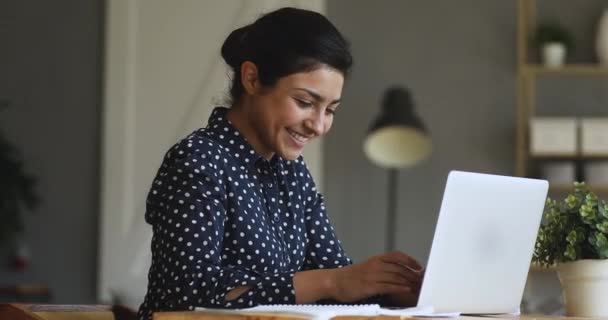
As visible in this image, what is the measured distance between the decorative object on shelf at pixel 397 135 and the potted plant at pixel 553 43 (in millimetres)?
709

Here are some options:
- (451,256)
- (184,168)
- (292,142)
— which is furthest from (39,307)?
(451,256)

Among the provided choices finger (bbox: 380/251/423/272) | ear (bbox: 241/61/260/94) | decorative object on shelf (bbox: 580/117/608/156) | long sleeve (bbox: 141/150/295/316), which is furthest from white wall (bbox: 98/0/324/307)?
finger (bbox: 380/251/423/272)

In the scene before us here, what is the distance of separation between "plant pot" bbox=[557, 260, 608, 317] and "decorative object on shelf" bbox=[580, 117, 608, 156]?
143 inches

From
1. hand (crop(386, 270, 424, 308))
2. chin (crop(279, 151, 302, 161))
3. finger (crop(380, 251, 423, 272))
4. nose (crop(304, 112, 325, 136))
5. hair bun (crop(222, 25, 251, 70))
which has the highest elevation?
hair bun (crop(222, 25, 251, 70))

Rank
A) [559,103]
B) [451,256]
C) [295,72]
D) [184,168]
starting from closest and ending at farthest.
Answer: [451,256], [184,168], [295,72], [559,103]

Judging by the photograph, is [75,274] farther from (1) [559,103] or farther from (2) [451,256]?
Result: (2) [451,256]

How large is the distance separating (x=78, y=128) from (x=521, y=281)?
443 cm

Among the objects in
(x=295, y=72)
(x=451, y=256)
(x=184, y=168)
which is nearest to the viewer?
(x=451, y=256)

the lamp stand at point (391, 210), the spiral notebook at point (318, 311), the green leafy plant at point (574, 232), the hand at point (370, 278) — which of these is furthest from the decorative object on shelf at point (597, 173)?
the spiral notebook at point (318, 311)

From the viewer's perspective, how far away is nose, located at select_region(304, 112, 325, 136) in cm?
232

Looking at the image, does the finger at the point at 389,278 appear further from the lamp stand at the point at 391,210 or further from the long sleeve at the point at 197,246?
the lamp stand at the point at 391,210

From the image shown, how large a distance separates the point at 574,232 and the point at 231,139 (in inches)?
27.5

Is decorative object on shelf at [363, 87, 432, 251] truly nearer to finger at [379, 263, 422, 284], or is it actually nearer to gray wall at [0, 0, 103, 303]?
gray wall at [0, 0, 103, 303]

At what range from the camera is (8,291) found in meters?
6.12
